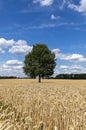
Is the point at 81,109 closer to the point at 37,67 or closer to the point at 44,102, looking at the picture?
the point at 44,102

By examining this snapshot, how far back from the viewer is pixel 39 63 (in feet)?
269

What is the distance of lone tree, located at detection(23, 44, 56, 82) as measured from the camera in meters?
80.4

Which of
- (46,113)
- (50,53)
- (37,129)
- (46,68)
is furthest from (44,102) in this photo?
(50,53)

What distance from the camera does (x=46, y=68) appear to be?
3162 inches

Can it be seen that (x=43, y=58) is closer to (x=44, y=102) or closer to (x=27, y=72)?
(x=27, y=72)

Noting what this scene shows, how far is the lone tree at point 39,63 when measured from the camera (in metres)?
80.4

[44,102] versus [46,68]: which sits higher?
[46,68]

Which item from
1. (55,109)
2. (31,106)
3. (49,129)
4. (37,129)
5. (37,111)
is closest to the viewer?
(37,129)

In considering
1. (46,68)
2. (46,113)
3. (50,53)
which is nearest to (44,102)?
(46,113)

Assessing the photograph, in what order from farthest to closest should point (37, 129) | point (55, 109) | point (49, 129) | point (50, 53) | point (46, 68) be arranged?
point (50, 53) → point (46, 68) → point (55, 109) → point (49, 129) → point (37, 129)

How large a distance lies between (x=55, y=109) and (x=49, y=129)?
4.83 ft

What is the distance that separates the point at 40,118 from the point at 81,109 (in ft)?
5.17

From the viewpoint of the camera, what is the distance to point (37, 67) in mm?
80312

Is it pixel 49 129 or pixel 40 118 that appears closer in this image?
pixel 49 129
